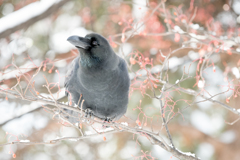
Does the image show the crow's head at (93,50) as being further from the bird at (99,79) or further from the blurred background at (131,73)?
the blurred background at (131,73)

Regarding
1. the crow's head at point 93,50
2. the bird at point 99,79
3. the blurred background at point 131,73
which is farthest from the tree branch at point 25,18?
the crow's head at point 93,50

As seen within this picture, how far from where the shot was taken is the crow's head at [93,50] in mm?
1718

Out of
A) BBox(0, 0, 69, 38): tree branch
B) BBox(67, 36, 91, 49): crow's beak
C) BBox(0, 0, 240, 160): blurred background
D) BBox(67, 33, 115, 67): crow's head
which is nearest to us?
BBox(67, 36, 91, 49): crow's beak

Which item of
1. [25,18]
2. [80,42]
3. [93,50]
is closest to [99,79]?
[93,50]

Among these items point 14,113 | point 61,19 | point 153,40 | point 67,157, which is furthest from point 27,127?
point 153,40

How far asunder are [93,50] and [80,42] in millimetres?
162

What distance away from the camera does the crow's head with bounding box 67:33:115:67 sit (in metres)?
1.72

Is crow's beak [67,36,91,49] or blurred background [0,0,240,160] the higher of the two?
crow's beak [67,36,91,49]

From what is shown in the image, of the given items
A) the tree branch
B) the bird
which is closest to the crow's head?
the bird

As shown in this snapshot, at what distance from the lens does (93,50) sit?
5.80ft

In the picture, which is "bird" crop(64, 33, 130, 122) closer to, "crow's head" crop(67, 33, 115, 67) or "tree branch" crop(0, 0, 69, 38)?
"crow's head" crop(67, 33, 115, 67)

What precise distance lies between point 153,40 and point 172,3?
61cm

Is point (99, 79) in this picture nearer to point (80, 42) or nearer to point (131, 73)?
point (80, 42)

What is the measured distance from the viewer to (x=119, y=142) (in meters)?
4.06
